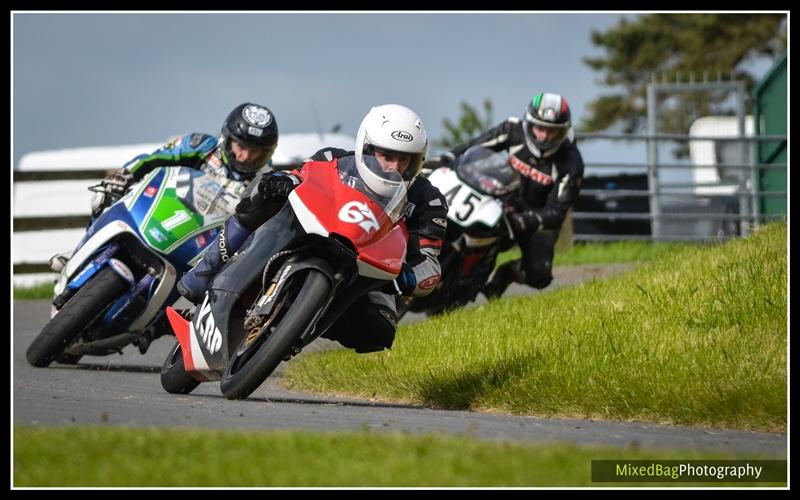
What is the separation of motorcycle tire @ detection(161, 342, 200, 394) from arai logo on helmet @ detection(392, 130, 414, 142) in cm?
172

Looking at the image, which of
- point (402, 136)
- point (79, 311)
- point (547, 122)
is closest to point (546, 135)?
point (547, 122)

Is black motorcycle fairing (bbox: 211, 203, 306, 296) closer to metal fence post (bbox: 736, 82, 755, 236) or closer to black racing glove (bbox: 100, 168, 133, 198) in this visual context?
black racing glove (bbox: 100, 168, 133, 198)

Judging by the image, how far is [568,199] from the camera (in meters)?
13.6

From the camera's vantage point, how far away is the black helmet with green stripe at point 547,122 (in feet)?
44.6

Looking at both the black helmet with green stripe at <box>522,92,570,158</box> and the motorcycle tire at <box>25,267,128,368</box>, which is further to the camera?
the black helmet with green stripe at <box>522,92,570,158</box>

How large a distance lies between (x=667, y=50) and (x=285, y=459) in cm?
4730

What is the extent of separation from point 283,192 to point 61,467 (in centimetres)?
272

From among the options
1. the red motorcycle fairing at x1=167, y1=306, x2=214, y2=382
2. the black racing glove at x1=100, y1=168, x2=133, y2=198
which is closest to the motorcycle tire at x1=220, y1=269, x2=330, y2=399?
the red motorcycle fairing at x1=167, y1=306, x2=214, y2=382

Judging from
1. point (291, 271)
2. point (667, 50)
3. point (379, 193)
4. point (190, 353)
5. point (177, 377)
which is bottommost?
point (177, 377)

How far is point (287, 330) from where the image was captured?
306 inches

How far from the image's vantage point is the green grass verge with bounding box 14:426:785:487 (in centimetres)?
581

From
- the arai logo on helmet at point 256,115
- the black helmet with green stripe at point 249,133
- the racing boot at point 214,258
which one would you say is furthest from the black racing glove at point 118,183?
the racing boot at point 214,258

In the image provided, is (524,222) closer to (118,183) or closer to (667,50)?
(118,183)

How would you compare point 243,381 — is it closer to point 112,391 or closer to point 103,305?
point 112,391
